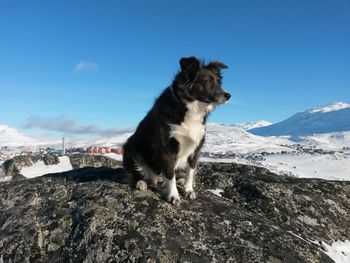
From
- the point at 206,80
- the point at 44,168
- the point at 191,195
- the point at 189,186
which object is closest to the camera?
the point at 206,80

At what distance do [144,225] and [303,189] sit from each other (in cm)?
548

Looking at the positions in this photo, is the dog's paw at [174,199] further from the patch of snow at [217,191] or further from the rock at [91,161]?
the rock at [91,161]

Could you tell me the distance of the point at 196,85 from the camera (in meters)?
9.47

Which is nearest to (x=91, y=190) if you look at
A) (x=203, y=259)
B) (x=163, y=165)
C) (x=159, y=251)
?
(x=163, y=165)

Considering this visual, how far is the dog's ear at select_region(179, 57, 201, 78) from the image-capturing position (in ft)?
30.9

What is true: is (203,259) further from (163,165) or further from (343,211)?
(343,211)

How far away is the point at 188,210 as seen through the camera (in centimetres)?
895

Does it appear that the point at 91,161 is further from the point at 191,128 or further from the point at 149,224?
the point at 149,224

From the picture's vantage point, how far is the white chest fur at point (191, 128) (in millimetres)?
9281

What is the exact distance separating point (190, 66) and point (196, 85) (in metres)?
0.44

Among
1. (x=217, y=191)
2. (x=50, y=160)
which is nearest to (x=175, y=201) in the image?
(x=217, y=191)

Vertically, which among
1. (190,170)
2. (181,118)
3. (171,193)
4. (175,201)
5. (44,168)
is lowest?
(44,168)

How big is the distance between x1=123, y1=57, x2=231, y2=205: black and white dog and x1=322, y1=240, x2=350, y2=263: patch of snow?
10.3 ft

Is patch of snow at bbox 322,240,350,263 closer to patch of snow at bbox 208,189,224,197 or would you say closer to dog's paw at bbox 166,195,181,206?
patch of snow at bbox 208,189,224,197
